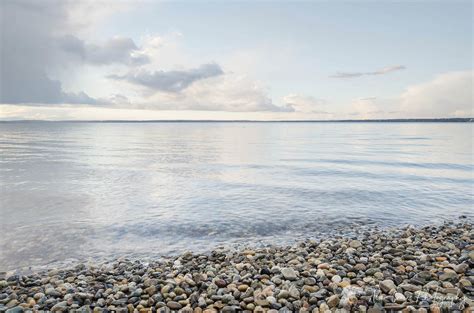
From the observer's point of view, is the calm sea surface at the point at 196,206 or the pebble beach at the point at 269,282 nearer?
the pebble beach at the point at 269,282

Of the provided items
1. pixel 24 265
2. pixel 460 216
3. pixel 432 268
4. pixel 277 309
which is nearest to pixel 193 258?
pixel 277 309

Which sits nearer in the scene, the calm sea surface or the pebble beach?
the pebble beach

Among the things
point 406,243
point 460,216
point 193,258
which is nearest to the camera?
point 193,258

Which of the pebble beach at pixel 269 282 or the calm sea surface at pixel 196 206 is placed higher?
the pebble beach at pixel 269 282

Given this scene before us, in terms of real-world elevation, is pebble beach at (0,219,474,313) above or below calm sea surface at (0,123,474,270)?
above

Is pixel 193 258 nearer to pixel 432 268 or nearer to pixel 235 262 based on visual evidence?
pixel 235 262

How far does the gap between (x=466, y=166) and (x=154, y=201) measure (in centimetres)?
2465

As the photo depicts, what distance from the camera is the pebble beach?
5.45 meters

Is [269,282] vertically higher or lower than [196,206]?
higher

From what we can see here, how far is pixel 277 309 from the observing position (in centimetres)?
532

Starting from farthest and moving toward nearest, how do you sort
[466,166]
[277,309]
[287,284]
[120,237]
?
[466,166]
[120,237]
[287,284]
[277,309]

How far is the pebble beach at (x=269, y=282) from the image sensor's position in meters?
5.45

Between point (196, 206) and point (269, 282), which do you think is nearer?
point (269, 282)

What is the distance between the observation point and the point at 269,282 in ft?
20.3
